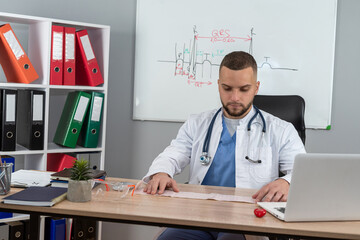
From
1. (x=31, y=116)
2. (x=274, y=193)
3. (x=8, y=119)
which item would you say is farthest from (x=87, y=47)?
(x=274, y=193)

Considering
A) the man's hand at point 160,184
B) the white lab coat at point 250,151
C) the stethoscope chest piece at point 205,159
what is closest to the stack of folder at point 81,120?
the white lab coat at point 250,151

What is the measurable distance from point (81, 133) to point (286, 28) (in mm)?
1575

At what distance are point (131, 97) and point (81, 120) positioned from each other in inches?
20.3

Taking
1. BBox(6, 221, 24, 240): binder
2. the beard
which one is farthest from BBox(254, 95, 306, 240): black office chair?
BBox(6, 221, 24, 240): binder

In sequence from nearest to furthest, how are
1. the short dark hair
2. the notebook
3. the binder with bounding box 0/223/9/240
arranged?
the notebook < the short dark hair < the binder with bounding box 0/223/9/240

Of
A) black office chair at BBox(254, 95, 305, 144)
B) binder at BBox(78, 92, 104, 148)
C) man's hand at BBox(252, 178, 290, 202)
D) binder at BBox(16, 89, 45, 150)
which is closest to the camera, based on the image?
man's hand at BBox(252, 178, 290, 202)

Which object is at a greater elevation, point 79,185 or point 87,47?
point 87,47

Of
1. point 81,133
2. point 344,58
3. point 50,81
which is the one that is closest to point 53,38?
point 50,81

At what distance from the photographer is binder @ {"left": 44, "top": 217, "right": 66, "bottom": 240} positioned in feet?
8.89

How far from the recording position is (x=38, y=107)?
262cm

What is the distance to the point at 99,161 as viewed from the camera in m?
3.04

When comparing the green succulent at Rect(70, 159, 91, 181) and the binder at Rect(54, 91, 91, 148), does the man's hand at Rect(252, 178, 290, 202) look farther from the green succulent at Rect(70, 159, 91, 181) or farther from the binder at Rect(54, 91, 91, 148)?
the binder at Rect(54, 91, 91, 148)

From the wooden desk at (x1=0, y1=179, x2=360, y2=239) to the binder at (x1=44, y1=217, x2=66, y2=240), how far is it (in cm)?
123

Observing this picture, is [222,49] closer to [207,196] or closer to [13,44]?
[13,44]
